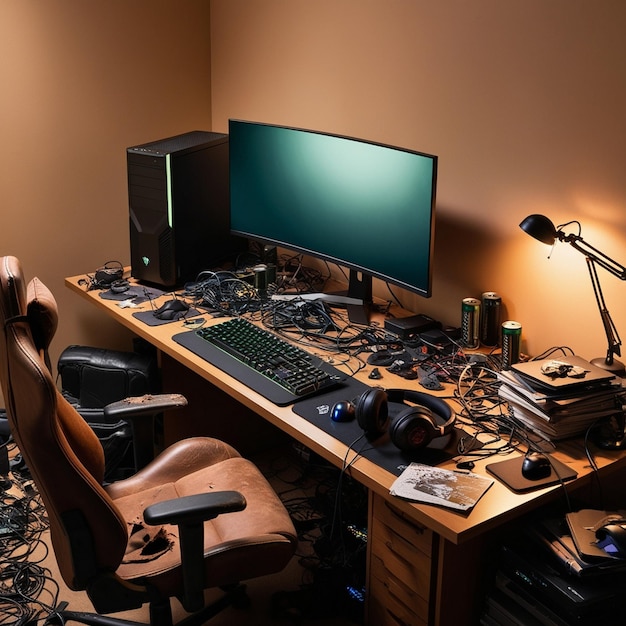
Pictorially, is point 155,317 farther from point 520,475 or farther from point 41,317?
point 520,475

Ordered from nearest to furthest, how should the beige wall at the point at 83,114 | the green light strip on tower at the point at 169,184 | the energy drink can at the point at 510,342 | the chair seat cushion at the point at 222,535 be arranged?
the chair seat cushion at the point at 222,535 → the energy drink can at the point at 510,342 → the green light strip on tower at the point at 169,184 → the beige wall at the point at 83,114

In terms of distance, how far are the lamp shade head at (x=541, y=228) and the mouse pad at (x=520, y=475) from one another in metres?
0.57

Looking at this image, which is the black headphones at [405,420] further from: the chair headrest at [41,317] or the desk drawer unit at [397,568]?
the chair headrest at [41,317]

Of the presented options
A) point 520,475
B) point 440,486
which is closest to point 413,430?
point 440,486

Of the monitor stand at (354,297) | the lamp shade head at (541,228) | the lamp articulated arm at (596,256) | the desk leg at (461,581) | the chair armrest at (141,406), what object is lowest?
the desk leg at (461,581)

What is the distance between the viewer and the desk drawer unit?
1.96 metres

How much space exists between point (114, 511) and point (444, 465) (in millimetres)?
727

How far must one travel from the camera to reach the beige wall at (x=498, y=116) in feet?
7.35

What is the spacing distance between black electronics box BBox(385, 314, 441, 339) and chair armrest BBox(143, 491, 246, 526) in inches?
38.8

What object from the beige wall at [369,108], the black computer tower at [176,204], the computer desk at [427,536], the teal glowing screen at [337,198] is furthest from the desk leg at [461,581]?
the black computer tower at [176,204]

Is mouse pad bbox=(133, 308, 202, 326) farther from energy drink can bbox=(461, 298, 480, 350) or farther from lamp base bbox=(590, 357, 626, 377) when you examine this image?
lamp base bbox=(590, 357, 626, 377)

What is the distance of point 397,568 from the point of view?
2.05 m

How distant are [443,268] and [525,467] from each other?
3.26 ft

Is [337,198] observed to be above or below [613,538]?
above
